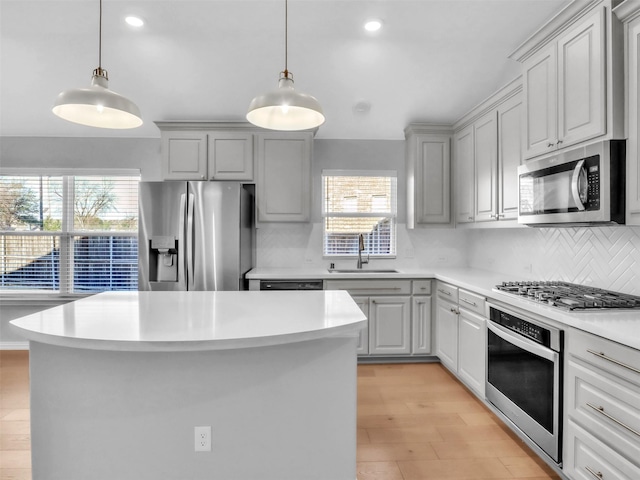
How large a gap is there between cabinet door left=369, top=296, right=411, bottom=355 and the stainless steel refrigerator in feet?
4.40

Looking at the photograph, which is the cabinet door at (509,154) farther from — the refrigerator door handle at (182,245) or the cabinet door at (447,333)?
the refrigerator door handle at (182,245)

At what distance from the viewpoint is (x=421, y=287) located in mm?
3697

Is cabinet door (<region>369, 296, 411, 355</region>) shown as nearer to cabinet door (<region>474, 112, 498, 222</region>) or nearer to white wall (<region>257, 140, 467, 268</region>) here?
white wall (<region>257, 140, 467, 268</region>)

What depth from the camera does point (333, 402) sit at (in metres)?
1.75

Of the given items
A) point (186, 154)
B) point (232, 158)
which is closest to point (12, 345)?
point (186, 154)

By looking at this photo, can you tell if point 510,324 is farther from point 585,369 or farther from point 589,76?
point 589,76

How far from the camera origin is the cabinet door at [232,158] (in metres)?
3.88

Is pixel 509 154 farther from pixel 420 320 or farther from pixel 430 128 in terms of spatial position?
pixel 420 320

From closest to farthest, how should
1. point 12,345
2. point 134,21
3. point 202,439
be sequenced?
point 202,439
point 134,21
point 12,345

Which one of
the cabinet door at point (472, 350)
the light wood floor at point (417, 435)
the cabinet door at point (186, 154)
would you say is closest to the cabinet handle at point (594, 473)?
the light wood floor at point (417, 435)

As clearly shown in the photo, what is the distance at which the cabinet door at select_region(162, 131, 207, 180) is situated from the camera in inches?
152

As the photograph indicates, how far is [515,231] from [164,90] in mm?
3449

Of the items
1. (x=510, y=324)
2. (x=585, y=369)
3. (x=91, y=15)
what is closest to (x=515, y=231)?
(x=510, y=324)

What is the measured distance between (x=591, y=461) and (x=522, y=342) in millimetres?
633
